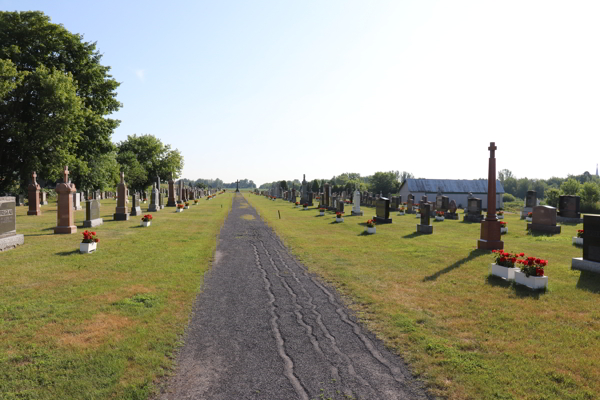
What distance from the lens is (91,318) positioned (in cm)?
660

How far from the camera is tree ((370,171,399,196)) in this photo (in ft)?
252

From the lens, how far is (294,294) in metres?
8.45

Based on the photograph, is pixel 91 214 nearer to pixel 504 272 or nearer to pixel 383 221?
pixel 383 221

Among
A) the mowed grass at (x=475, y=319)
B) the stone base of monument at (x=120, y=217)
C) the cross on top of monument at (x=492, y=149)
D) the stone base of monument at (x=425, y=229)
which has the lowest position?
the mowed grass at (x=475, y=319)

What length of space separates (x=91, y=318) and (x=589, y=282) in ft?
41.1

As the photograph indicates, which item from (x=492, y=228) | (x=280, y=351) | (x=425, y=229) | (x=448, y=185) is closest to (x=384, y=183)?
(x=448, y=185)

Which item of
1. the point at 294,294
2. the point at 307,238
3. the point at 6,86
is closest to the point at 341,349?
the point at 294,294

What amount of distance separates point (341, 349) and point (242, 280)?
4777 millimetres

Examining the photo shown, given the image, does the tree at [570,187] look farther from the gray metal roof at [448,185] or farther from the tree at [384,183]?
the tree at [384,183]

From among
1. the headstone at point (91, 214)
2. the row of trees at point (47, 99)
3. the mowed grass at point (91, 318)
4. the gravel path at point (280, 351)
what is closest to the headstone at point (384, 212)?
the mowed grass at point (91, 318)

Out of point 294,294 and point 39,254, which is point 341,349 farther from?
point 39,254

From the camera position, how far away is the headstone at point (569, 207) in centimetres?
2562

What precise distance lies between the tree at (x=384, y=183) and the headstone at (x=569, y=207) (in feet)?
164

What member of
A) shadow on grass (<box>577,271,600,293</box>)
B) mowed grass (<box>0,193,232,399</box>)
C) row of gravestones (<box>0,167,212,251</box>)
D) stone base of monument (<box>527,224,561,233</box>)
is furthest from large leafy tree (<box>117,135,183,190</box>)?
shadow on grass (<box>577,271,600,293</box>)
